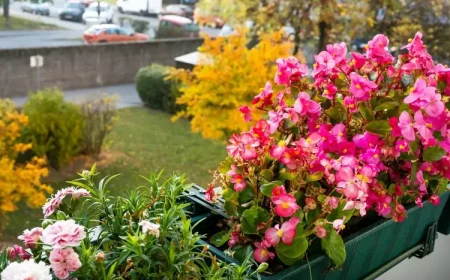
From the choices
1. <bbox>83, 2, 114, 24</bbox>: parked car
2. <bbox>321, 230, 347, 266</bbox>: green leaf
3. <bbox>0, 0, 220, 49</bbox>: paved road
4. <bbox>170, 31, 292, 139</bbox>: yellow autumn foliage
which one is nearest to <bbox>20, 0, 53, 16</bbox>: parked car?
<bbox>0, 0, 220, 49</bbox>: paved road

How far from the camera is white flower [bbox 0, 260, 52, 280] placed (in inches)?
18.7

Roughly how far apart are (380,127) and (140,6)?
7.74 feet

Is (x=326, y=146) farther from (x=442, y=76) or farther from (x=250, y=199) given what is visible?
(x=442, y=76)

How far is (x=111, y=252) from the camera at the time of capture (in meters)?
0.63

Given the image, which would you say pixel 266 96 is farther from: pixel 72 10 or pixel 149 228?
pixel 72 10

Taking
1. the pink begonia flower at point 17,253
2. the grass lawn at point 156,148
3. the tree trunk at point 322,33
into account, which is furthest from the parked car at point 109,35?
the pink begonia flower at point 17,253

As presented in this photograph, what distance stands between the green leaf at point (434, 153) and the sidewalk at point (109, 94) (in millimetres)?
2677

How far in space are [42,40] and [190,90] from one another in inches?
33.0

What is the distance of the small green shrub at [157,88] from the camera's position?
401 cm

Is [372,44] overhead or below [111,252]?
overhead

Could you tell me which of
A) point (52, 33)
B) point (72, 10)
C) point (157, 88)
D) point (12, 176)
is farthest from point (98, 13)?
A: point (157, 88)

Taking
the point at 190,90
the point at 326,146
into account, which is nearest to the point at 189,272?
the point at 326,146

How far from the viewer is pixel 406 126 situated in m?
0.78

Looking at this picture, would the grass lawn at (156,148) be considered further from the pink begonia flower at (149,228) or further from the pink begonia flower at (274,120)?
the pink begonia flower at (149,228)
